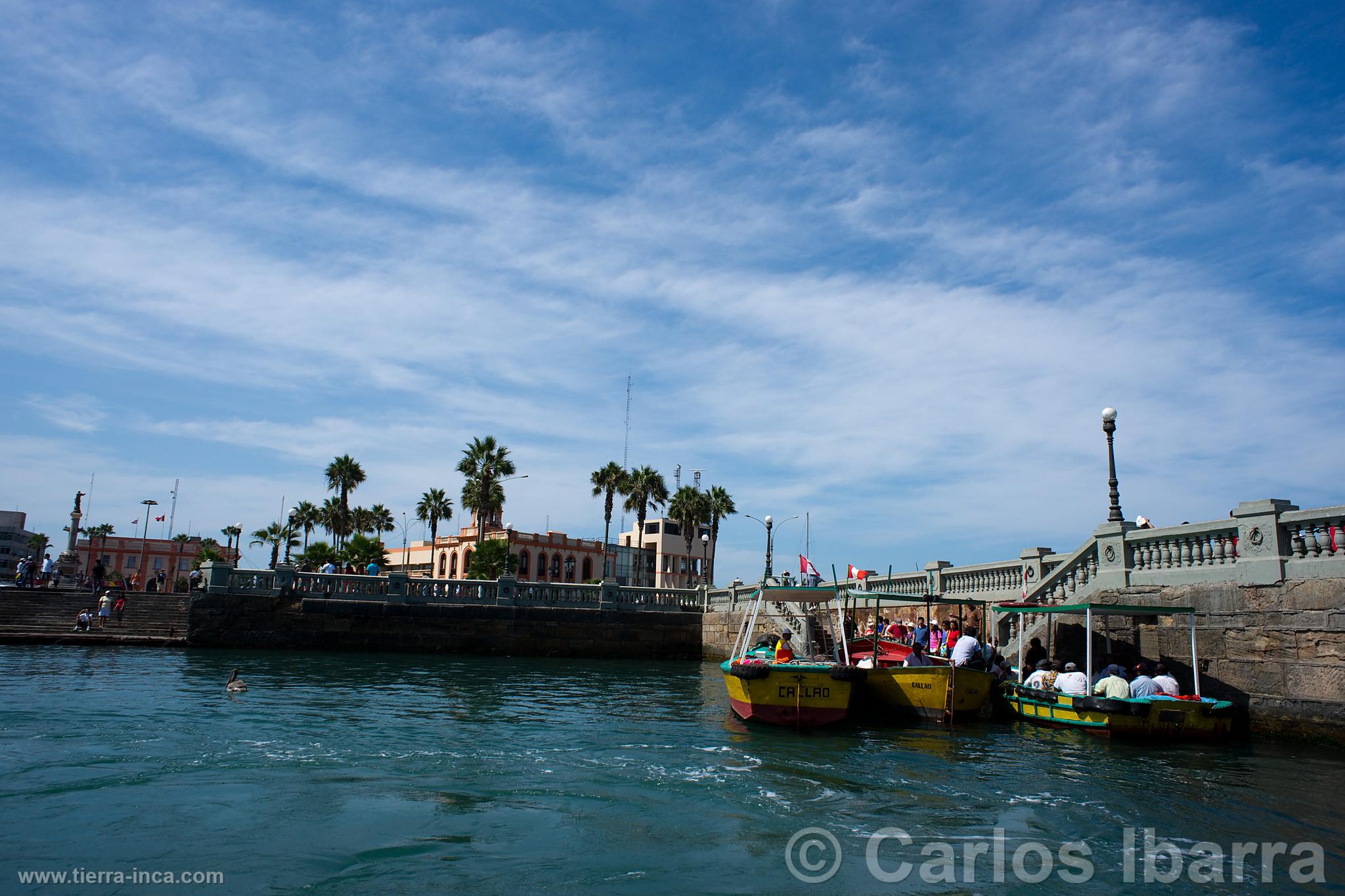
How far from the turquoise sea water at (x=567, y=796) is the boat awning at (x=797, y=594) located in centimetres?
273

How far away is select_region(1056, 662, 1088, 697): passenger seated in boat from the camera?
16.1 metres

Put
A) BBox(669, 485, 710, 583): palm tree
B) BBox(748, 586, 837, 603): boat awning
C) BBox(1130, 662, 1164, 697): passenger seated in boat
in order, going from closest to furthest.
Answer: BBox(1130, 662, 1164, 697): passenger seated in boat < BBox(748, 586, 837, 603): boat awning < BBox(669, 485, 710, 583): palm tree

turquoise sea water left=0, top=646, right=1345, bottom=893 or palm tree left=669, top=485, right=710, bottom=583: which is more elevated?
palm tree left=669, top=485, right=710, bottom=583

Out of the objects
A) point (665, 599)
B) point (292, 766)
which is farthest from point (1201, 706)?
point (665, 599)

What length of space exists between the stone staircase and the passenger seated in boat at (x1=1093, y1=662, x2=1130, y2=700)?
30.5 meters

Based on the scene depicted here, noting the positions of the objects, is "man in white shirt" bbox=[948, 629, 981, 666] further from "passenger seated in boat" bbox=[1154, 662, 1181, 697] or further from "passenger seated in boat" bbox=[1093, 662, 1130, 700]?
"passenger seated in boat" bbox=[1154, 662, 1181, 697]

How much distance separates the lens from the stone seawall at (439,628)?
31.8 m

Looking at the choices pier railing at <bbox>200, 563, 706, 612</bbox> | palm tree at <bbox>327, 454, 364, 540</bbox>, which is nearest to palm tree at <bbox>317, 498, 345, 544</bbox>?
palm tree at <bbox>327, 454, 364, 540</bbox>

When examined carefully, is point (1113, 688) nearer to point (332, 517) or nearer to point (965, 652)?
point (965, 652)

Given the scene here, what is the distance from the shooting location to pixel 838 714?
16172mm

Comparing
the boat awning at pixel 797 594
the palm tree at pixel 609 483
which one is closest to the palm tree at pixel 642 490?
the palm tree at pixel 609 483

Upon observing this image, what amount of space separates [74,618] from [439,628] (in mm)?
14032

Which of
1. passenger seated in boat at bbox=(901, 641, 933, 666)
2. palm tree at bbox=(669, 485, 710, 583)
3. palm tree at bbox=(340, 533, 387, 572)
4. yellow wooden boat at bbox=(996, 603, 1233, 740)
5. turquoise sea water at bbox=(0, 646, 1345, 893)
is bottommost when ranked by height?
turquoise sea water at bbox=(0, 646, 1345, 893)

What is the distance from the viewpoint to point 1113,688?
1553cm
